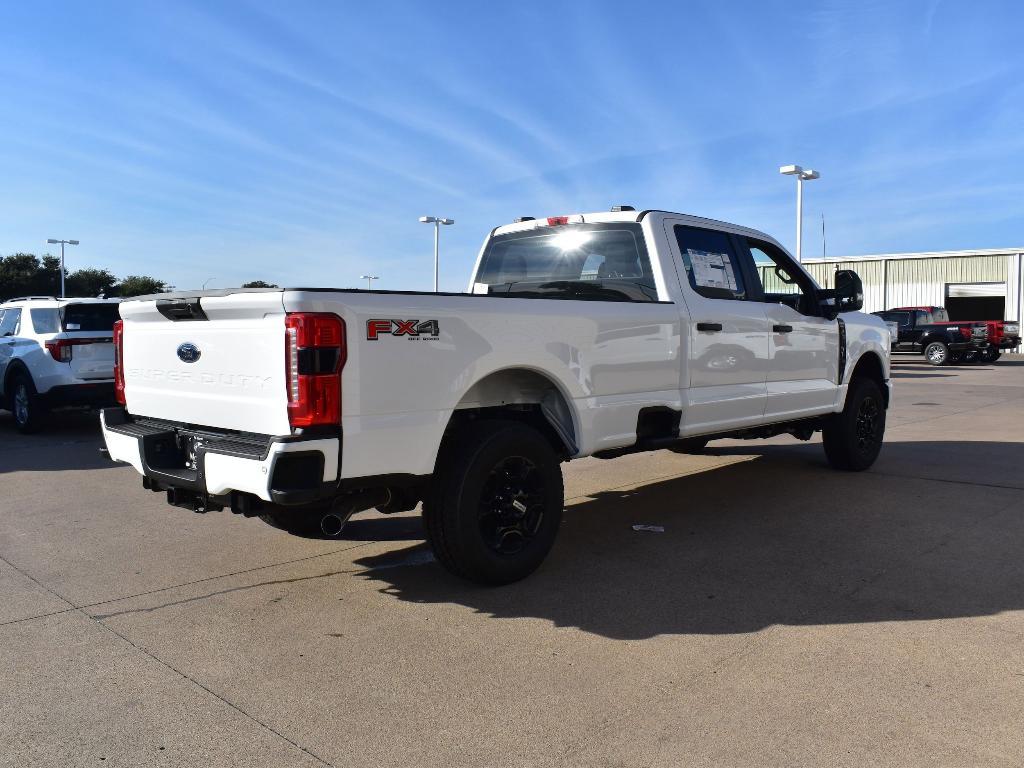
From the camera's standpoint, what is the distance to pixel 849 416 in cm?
756

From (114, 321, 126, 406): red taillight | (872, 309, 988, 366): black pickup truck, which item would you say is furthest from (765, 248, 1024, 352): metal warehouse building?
(114, 321, 126, 406): red taillight

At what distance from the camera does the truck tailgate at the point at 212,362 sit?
3.75 meters

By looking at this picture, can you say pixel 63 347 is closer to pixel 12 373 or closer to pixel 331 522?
pixel 12 373

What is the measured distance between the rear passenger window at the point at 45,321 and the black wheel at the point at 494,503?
7956 millimetres

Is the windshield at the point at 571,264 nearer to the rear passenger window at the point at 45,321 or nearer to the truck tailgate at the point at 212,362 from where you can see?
the truck tailgate at the point at 212,362

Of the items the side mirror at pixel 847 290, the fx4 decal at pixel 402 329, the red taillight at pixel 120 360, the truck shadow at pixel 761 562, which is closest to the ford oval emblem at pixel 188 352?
the red taillight at pixel 120 360

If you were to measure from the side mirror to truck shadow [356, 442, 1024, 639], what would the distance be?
4.93 ft

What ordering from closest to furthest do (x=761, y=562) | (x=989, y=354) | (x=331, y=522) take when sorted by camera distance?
(x=331, y=522) < (x=761, y=562) < (x=989, y=354)

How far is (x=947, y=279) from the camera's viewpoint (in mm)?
42281

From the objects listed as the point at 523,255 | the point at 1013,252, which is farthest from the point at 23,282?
the point at 523,255

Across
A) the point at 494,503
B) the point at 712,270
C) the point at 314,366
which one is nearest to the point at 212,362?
the point at 314,366

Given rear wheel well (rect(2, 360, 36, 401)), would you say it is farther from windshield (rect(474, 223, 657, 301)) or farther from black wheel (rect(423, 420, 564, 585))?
black wheel (rect(423, 420, 564, 585))

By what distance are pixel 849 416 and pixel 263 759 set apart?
6.16m

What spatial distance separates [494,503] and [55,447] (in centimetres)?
708
